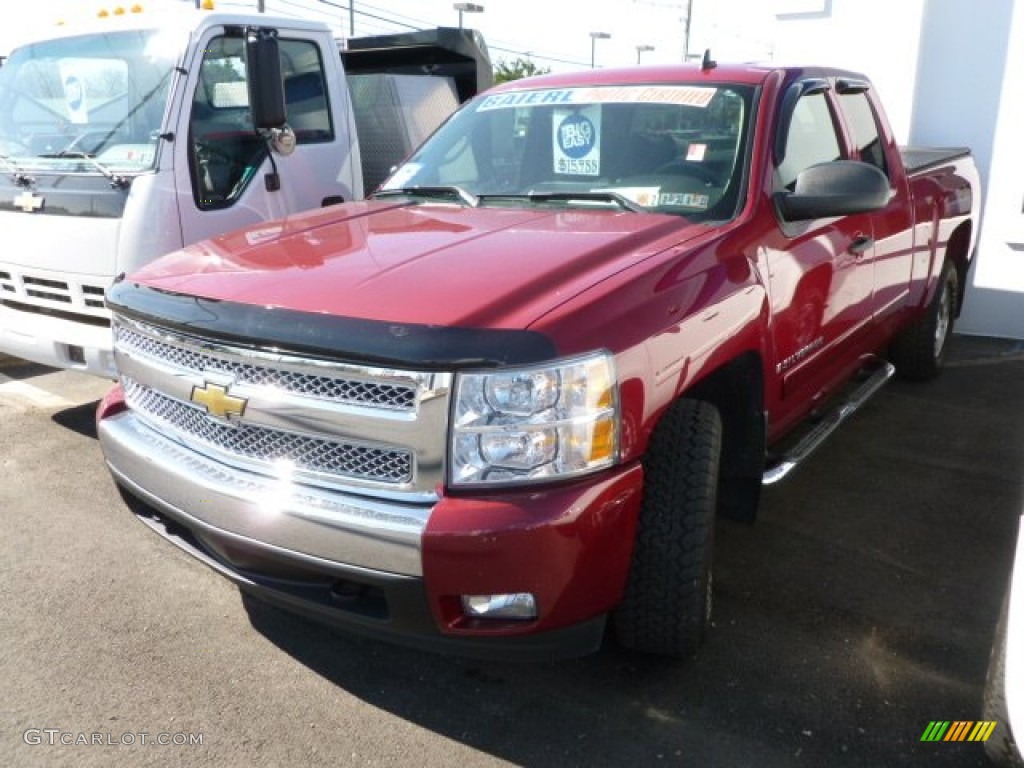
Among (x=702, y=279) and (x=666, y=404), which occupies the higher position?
(x=702, y=279)

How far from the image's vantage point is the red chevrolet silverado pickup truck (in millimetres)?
2195

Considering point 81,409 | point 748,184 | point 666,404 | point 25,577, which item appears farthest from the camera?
point 81,409

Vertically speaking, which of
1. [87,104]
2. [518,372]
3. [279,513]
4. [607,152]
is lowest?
[279,513]

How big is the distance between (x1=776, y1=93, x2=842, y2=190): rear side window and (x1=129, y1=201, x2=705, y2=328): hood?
27.8 inches

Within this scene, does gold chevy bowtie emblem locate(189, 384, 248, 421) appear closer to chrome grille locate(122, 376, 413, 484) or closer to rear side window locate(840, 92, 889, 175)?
chrome grille locate(122, 376, 413, 484)

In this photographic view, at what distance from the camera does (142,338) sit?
112 inches

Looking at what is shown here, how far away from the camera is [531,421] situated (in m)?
2.19

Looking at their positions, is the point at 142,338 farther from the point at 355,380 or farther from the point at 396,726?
the point at 396,726

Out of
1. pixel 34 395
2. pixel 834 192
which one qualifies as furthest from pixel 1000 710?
pixel 34 395

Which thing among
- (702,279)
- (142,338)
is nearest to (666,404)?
(702,279)

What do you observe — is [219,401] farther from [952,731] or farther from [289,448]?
[952,731]

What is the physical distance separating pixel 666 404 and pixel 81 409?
13.5 ft

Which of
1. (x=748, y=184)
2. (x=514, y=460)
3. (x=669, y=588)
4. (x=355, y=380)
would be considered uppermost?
(x=748, y=184)

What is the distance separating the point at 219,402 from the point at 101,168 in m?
2.61
